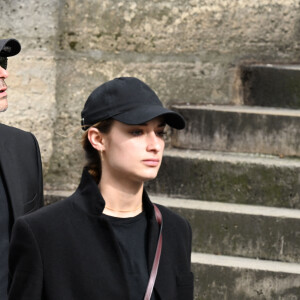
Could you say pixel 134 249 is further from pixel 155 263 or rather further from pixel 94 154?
pixel 94 154

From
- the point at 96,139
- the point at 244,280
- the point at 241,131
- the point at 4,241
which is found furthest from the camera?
the point at 241,131

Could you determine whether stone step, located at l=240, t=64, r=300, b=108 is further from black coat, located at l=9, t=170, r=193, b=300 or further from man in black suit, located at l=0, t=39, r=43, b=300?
black coat, located at l=9, t=170, r=193, b=300

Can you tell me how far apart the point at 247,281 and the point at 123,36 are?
6.40 ft

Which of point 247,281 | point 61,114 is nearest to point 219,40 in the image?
point 61,114

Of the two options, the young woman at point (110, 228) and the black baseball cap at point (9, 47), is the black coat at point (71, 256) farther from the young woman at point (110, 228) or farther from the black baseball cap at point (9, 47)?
the black baseball cap at point (9, 47)

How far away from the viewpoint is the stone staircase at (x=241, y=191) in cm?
512

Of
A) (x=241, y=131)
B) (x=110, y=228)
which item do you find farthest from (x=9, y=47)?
(x=241, y=131)

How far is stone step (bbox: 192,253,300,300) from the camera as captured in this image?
5.05m

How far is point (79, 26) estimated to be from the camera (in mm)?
6152

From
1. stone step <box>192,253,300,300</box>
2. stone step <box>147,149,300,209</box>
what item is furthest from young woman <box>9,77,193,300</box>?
stone step <box>147,149,300,209</box>

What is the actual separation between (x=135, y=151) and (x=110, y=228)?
0.25m

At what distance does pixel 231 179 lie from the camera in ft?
18.5

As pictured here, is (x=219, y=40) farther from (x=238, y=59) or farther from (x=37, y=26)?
(x=37, y=26)

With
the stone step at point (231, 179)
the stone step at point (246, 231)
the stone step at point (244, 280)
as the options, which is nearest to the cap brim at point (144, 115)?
the stone step at point (244, 280)
